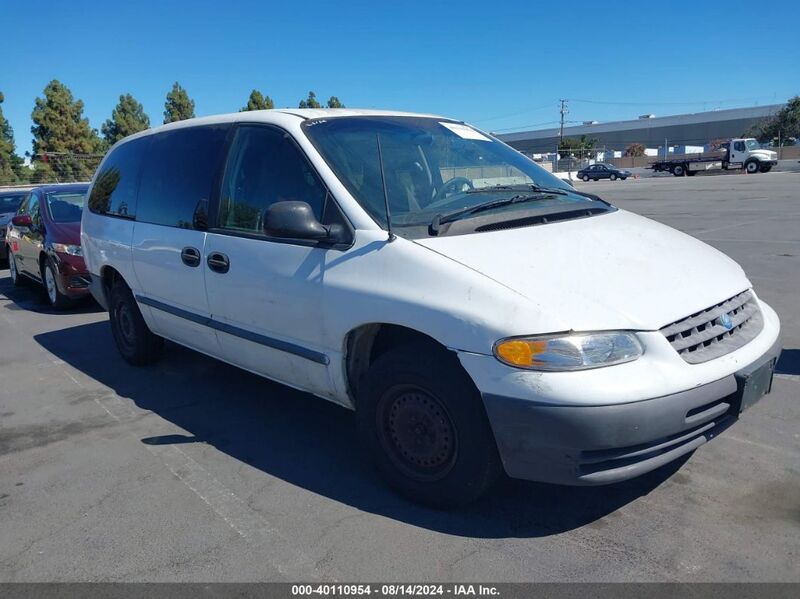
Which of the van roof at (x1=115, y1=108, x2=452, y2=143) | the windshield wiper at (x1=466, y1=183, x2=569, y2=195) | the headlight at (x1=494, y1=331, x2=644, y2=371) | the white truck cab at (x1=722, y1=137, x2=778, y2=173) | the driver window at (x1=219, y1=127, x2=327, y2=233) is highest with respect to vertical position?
the van roof at (x1=115, y1=108, x2=452, y2=143)

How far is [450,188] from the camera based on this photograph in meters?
3.73

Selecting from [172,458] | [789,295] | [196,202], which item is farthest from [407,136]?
[789,295]

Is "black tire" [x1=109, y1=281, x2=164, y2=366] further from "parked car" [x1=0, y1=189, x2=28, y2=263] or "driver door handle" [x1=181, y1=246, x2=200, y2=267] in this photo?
"parked car" [x1=0, y1=189, x2=28, y2=263]

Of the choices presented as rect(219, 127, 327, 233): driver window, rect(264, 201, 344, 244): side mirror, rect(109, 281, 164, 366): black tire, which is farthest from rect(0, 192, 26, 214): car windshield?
rect(264, 201, 344, 244): side mirror

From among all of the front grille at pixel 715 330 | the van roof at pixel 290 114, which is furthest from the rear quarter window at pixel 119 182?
the front grille at pixel 715 330

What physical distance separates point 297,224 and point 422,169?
0.91 m

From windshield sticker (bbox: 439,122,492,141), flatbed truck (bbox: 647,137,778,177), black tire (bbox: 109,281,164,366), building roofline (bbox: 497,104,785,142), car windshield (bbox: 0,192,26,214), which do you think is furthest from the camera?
building roofline (bbox: 497,104,785,142)

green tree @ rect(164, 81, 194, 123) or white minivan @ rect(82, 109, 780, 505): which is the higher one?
green tree @ rect(164, 81, 194, 123)

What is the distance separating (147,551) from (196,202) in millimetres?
2285

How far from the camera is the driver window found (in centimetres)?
362

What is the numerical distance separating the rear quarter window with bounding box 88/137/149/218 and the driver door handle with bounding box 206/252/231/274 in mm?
1446

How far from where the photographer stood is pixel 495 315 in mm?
2672


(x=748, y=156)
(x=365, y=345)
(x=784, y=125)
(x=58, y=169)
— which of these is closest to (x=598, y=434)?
(x=365, y=345)
